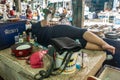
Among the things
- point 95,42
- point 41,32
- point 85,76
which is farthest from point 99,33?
point 85,76

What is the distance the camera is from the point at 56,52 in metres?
1.38

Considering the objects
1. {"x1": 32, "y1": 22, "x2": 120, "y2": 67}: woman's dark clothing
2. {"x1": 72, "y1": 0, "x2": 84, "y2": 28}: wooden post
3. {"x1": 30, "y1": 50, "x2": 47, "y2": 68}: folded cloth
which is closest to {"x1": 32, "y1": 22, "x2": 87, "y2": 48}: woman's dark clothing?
{"x1": 32, "y1": 22, "x2": 120, "y2": 67}: woman's dark clothing

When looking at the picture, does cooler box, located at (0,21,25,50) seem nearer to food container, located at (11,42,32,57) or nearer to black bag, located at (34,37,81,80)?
food container, located at (11,42,32,57)

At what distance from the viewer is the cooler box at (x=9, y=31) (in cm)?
229

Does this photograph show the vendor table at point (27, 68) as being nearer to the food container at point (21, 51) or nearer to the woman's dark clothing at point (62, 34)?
the food container at point (21, 51)

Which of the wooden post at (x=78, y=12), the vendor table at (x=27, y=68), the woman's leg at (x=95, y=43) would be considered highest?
the wooden post at (x=78, y=12)

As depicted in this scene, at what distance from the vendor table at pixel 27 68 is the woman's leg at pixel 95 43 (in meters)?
0.08

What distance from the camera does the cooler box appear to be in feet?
7.50

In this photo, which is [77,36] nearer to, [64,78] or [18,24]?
[64,78]

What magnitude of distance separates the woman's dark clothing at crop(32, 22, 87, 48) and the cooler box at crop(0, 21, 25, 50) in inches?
10.6

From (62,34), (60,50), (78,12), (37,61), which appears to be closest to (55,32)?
(62,34)

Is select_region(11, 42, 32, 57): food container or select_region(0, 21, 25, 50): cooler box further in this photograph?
select_region(0, 21, 25, 50): cooler box

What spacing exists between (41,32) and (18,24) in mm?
475

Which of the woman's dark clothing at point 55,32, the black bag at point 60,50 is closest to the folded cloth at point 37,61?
the black bag at point 60,50
